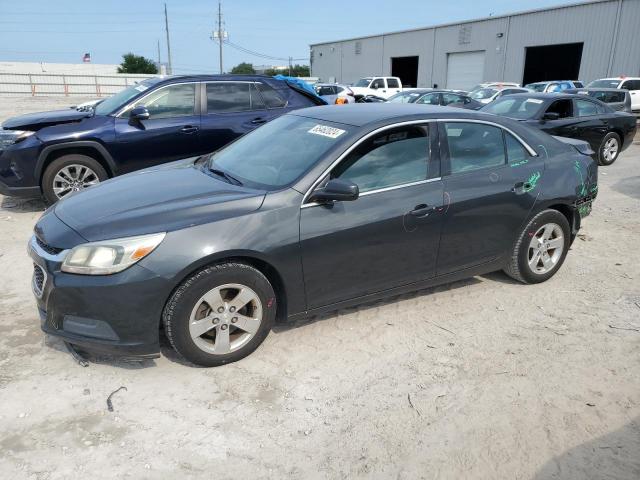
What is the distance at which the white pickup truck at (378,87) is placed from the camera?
26.7m

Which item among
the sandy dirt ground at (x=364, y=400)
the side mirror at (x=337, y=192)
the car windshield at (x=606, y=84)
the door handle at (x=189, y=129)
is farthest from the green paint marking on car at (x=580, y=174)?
the car windshield at (x=606, y=84)

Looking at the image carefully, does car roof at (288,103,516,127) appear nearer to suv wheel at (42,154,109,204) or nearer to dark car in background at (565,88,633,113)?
suv wheel at (42,154,109,204)

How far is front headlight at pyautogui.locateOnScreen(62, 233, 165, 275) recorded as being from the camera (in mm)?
3008

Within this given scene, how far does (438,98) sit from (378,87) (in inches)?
427

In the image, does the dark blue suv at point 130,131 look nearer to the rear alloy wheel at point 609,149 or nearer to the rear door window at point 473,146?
the rear door window at point 473,146

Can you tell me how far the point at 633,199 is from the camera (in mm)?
8008

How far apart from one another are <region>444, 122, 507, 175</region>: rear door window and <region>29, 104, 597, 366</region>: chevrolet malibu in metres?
0.01

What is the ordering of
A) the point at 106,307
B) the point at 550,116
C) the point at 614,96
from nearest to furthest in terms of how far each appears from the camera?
the point at 106,307, the point at 550,116, the point at 614,96

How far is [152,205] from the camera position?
3.37 meters

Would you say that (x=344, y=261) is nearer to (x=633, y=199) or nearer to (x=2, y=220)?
(x=2, y=220)

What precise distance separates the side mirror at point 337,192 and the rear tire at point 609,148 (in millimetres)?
9320

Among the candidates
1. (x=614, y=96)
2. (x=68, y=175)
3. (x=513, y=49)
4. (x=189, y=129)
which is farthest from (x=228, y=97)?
(x=513, y=49)

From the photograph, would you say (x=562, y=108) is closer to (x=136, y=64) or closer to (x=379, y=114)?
(x=379, y=114)

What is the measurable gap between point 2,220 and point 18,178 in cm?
63
